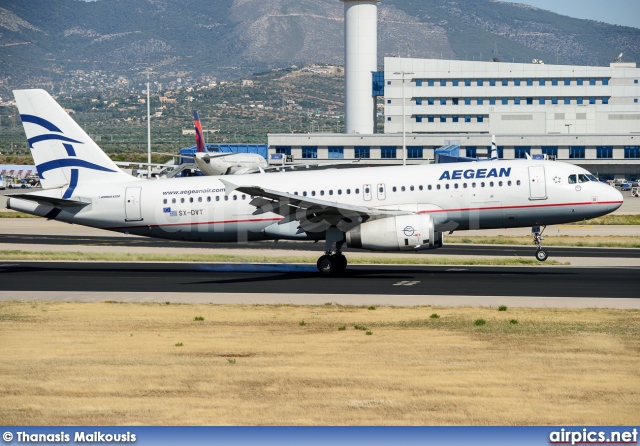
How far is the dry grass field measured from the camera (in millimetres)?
17938

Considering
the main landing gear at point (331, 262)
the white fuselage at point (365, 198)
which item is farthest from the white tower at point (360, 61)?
the main landing gear at point (331, 262)

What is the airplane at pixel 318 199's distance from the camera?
39.3 metres

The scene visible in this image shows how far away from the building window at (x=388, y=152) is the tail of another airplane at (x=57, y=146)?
105m

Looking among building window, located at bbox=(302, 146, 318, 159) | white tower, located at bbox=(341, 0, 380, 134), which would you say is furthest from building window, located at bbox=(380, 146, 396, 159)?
white tower, located at bbox=(341, 0, 380, 134)

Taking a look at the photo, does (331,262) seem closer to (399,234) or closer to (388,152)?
(399,234)

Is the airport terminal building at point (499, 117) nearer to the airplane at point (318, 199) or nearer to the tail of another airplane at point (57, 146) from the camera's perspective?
the airplane at point (318, 199)

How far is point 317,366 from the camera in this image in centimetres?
2220

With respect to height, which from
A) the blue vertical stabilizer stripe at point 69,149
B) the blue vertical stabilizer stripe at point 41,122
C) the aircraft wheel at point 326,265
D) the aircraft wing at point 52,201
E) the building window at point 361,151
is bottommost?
the aircraft wheel at point 326,265

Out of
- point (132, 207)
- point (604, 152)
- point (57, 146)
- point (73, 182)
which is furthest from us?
point (604, 152)

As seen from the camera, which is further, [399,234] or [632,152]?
[632,152]

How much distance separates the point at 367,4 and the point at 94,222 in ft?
396

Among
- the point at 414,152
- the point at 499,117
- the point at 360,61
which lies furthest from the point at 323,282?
the point at 360,61

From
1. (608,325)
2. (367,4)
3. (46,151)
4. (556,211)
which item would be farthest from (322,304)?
(367,4)

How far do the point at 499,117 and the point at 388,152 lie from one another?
Result: 2031 centimetres
